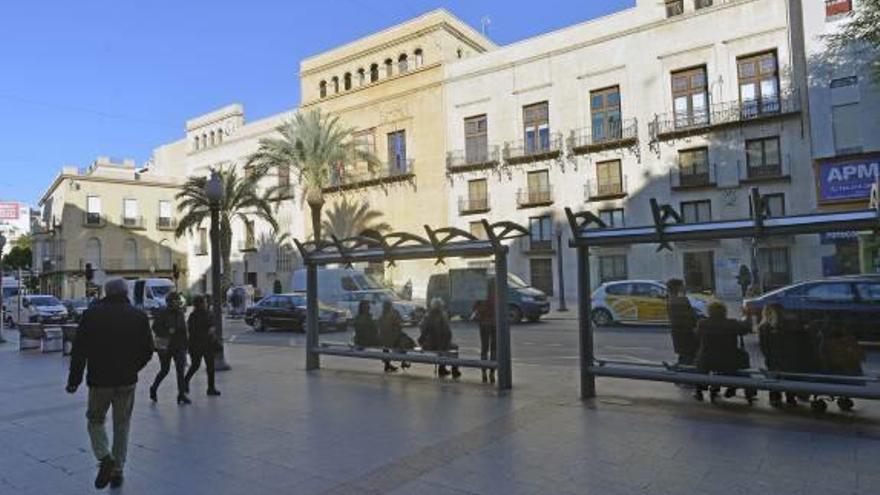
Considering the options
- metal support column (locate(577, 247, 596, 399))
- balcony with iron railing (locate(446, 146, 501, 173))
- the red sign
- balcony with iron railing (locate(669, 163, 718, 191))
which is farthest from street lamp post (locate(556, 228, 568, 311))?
the red sign

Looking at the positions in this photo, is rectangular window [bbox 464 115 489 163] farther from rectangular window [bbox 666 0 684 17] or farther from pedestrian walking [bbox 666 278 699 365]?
pedestrian walking [bbox 666 278 699 365]

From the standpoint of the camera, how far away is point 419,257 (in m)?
9.90

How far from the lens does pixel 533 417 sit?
24.3ft

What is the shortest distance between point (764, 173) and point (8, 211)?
38806 millimetres

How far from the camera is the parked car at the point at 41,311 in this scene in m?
31.8

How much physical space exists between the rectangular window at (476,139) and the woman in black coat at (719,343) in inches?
1211

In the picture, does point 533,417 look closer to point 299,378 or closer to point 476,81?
point 299,378

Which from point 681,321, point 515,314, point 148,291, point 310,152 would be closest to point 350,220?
point 310,152

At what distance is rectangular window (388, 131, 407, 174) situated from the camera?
42.3 meters

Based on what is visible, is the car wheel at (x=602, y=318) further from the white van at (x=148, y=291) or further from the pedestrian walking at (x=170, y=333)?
the white van at (x=148, y=291)

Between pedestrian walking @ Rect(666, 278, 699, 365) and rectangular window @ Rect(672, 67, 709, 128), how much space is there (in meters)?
25.3

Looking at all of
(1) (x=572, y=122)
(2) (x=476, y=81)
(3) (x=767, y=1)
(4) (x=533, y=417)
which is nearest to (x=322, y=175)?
(2) (x=476, y=81)

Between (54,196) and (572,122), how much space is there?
4963 cm

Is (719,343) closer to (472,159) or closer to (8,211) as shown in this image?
(472,159)
